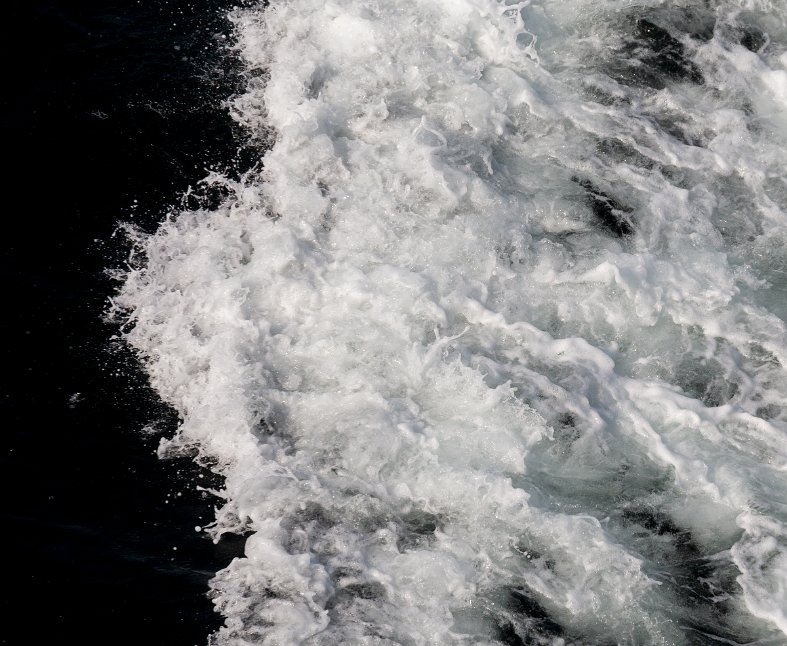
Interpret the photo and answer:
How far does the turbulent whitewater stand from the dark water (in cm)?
28

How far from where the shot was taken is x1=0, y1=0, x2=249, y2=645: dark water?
4.82 metres

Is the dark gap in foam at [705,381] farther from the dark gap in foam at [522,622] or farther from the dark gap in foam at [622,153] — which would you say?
the dark gap in foam at [622,153]

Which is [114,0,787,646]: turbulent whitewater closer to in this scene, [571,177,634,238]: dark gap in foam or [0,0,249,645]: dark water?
[571,177,634,238]: dark gap in foam

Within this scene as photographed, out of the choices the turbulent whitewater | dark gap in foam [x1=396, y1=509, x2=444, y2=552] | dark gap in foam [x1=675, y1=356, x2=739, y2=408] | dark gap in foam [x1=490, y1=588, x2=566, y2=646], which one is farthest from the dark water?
dark gap in foam [x1=675, y1=356, x2=739, y2=408]

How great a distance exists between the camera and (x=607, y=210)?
7.27 meters

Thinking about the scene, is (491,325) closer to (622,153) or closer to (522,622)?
(522,622)

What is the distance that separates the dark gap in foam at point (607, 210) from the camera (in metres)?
7.12

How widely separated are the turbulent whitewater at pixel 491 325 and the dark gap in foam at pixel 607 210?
3 cm

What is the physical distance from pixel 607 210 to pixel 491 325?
177cm

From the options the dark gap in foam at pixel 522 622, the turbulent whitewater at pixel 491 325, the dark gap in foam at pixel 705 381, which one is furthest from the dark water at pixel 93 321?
the dark gap in foam at pixel 705 381

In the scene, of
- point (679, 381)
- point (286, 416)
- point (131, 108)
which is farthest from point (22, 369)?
point (679, 381)

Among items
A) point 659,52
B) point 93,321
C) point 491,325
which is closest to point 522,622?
point 491,325

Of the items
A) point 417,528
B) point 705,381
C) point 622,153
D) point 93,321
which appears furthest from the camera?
point 622,153

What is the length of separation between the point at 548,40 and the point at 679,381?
446 centimetres
